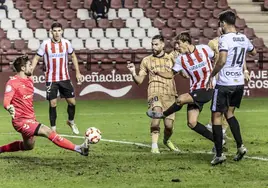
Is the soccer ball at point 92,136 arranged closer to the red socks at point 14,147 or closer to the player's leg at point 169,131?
the red socks at point 14,147

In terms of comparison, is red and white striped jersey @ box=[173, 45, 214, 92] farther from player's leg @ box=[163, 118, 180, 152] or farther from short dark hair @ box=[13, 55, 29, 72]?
short dark hair @ box=[13, 55, 29, 72]

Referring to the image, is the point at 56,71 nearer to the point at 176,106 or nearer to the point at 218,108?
the point at 176,106

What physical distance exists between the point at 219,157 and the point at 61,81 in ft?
18.9

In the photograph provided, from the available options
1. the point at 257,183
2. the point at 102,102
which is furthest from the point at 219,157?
the point at 102,102

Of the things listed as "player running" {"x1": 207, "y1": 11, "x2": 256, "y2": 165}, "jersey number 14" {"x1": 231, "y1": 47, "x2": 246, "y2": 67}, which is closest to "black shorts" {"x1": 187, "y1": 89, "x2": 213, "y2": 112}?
"player running" {"x1": 207, "y1": 11, "x2": 256, "y2": 165}

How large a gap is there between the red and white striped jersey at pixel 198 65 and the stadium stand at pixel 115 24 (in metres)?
14.7

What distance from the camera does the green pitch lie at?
907 centimetres

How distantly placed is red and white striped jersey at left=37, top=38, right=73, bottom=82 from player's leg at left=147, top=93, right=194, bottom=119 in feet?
13.1

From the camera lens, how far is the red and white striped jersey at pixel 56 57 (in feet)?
49.9

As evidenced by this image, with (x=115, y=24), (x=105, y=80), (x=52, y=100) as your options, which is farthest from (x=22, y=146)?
(x=115, y=24)

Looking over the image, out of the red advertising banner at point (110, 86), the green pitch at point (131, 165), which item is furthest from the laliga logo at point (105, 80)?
the green pitch at point (131, 165)

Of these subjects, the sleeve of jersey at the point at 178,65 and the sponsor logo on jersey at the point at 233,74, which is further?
the sleeve of jersey at the point at 178,65

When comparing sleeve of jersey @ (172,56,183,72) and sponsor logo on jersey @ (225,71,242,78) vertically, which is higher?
sponsor logo on jersey @ (225,71,242,78)

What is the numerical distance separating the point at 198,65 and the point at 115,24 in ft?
57.3
